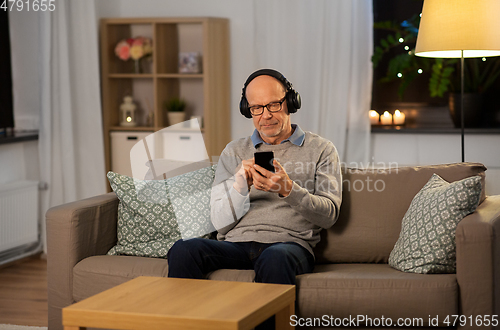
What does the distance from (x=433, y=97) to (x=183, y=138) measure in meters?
1.67

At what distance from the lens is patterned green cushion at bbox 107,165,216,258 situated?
224 cm

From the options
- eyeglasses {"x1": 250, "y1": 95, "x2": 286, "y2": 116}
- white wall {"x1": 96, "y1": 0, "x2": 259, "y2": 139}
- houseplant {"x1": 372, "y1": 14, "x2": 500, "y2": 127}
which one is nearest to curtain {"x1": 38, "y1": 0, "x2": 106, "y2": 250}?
white wall {"x1": 96, "y1": 0, "x2": 259, "y2": 139}

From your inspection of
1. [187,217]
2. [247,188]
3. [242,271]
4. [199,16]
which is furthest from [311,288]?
[199,16]

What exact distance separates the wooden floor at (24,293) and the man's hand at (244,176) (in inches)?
46.9

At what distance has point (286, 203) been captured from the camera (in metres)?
2.06

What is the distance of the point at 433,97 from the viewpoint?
12.3 ft

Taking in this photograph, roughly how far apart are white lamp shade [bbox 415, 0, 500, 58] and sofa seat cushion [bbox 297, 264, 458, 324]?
110cm

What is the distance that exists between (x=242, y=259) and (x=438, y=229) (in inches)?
26.1

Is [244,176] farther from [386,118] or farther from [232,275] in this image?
[386,118]

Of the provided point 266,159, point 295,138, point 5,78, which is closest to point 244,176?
point 266,159

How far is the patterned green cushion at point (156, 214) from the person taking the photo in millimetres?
2242

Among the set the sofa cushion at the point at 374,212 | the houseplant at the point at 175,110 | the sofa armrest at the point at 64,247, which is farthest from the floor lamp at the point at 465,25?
the houseplant at the point at 175,110

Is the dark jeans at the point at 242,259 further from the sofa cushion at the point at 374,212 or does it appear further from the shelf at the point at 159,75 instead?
the shelf at the point at 159,75

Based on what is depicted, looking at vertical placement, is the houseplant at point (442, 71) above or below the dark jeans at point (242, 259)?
above
